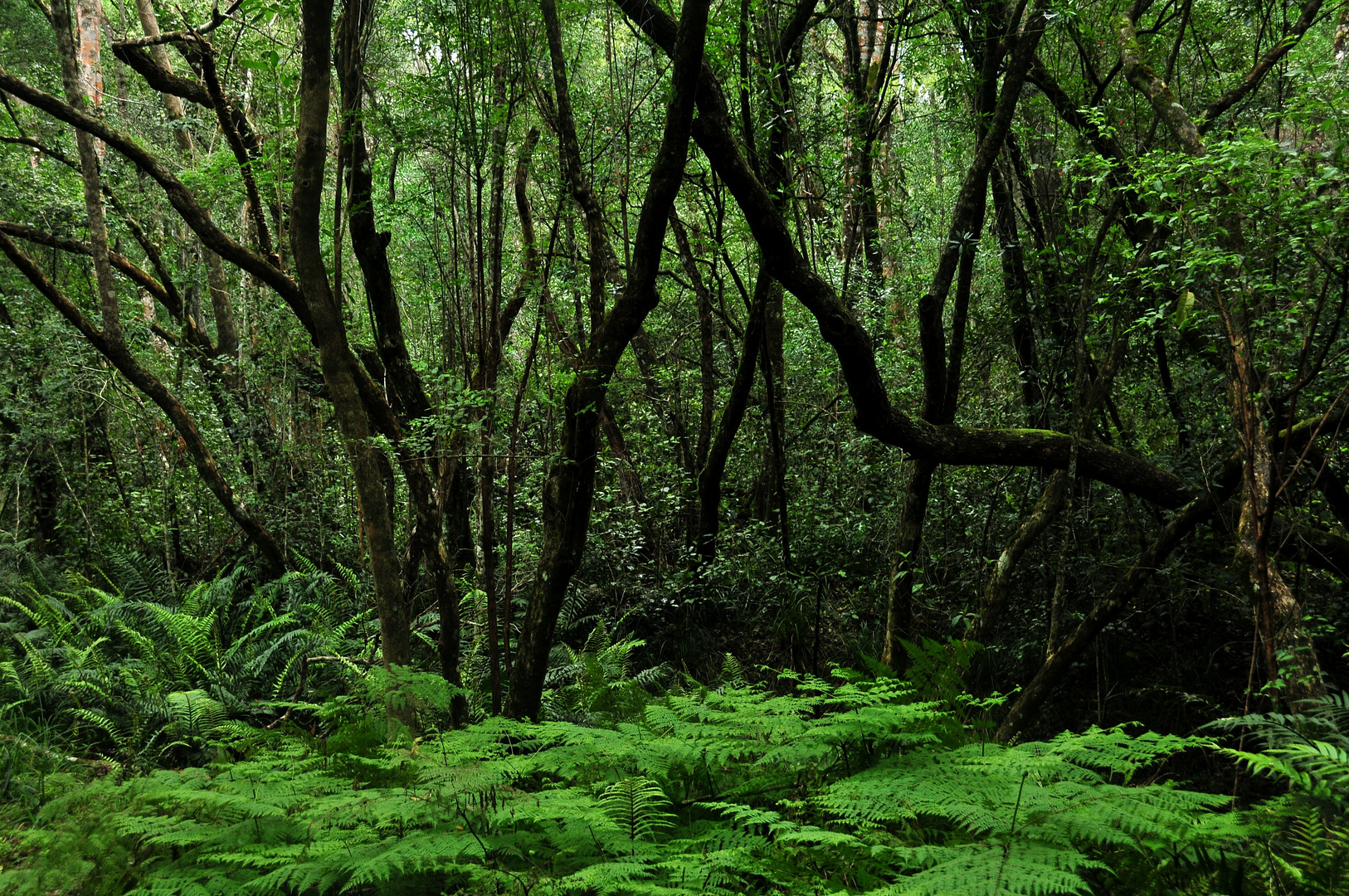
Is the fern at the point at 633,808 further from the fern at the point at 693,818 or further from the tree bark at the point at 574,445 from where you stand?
the tree bark at the point at 574,445

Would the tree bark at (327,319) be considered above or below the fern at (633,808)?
above

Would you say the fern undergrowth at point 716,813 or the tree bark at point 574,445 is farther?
the tree bark at point 574,445

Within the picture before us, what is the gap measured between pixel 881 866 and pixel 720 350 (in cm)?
823

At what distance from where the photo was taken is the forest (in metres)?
2.14

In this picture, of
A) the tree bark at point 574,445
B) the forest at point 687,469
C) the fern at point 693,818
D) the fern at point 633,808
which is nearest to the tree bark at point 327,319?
the forest at point 687,469

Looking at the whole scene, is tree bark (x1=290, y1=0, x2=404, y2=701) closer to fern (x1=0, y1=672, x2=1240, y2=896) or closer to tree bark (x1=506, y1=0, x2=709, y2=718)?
tree bark (x1=506, y1=0, x2=709, y2=718)

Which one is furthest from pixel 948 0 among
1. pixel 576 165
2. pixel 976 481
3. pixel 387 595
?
pixel 387 595

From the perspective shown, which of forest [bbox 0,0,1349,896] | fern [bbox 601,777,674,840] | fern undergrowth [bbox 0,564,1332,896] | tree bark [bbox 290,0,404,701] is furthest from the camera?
tree bark [bbox 290,0,404,701]

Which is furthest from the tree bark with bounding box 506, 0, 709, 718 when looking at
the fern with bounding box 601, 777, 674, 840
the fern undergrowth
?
the fern with bounding box 601, 777, 674, 840

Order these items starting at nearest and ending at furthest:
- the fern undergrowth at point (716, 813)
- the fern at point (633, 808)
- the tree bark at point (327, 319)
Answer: the fern undergrowth at point (716, 813) → the fern at point (633, 808) → the tree bark at point (327, 319)

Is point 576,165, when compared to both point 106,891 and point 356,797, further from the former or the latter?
→ point 106,891

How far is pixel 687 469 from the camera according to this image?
869cm

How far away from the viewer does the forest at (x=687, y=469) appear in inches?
84.1

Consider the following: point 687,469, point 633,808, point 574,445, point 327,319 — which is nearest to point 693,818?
point 633,808
